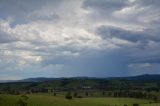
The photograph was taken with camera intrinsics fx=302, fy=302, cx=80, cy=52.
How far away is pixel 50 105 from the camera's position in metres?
196

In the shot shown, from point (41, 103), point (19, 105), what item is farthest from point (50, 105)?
point (19, 105)

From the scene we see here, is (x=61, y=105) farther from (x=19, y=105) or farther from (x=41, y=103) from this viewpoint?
(x=19, y=105)

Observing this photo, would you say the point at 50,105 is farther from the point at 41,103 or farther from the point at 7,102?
the point at 7,102

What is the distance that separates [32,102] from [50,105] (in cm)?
1231

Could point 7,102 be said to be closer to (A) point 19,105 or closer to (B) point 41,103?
(A) point 19,105

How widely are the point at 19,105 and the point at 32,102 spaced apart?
10.8m

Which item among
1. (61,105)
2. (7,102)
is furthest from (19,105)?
(61,105)

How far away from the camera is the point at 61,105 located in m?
199

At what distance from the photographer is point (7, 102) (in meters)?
194

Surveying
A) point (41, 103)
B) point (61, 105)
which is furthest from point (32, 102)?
point (61, 105)

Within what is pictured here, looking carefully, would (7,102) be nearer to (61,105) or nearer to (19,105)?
(19,105)

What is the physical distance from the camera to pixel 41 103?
198875 millimetres

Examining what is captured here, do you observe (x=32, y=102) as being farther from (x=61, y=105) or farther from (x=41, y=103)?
(x=61, y=105)

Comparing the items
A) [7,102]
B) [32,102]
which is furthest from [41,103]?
[7,102]
